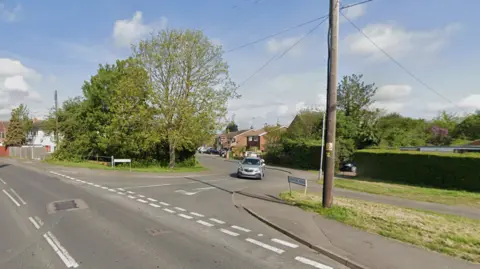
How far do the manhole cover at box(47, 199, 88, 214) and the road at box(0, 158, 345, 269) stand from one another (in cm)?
3

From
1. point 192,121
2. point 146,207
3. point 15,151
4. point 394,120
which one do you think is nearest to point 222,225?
point 146,207

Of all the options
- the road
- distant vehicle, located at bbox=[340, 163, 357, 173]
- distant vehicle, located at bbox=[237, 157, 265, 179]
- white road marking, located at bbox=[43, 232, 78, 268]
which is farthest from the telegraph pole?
distant vehicle, located at bbox=[340, 163, 357, 173]

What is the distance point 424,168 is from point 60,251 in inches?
861

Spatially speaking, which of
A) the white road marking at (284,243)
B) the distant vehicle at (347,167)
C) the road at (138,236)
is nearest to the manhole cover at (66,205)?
the road at (138,236)

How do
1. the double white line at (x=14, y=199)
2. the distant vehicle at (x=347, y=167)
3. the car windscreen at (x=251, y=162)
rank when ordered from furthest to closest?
1. the distant vehicle at (x=347, y=167)
2. the car windscreen at (x=251, y=162)
3. the double white line at (x=14, y=199)

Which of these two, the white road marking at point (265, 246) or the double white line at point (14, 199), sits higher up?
the white road marking at point (265, 246)

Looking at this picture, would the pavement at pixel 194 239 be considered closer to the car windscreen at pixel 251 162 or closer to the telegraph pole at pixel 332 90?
the telegraph pole at pixel 332 90

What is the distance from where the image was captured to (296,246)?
19.9 ft

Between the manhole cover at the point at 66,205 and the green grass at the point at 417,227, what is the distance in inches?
296

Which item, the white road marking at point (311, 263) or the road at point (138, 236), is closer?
the white road marking at point (311, 263)

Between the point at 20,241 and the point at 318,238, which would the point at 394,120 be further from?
the point at 20,241

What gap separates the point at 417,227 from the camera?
23.8 ft

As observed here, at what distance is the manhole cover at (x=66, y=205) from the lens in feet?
29.6

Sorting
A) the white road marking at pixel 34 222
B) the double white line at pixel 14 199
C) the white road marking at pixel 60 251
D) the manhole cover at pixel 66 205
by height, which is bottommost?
the double white line at pixel 14 199
